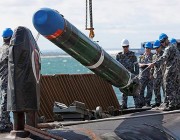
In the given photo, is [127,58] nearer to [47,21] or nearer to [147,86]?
[147,86]

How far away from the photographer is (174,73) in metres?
10.8

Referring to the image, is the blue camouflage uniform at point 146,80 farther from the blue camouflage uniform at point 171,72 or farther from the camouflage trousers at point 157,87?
the blue camouflage uniform at point 171,72

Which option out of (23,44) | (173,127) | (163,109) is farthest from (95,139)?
(163,109)

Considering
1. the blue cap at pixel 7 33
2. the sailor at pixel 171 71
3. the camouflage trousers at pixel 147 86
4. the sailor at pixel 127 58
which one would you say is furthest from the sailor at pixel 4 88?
the camouflage trousers at pixel 147 86

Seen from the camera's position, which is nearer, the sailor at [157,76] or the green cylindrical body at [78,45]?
the green cylindrical body at [78,45]

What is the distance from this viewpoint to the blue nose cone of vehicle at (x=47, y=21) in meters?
8.21

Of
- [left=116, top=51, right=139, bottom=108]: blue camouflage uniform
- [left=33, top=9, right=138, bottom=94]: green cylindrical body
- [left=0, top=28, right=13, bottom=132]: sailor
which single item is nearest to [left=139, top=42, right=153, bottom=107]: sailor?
[left=116, top=51, right=139, bottom=108]: blue camouflage uniform

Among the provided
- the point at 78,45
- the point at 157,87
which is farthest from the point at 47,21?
the point at 157,87

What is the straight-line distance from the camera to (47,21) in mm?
8211

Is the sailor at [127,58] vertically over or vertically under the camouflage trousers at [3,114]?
over

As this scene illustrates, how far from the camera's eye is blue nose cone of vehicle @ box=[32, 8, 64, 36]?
8211mm

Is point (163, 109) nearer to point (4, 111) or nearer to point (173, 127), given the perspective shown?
point (173, 127)

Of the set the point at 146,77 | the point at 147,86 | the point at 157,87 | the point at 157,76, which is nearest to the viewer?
the point at 157,76

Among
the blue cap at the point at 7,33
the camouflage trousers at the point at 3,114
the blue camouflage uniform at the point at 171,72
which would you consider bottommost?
the camouflage trousers at the point at 3,114
